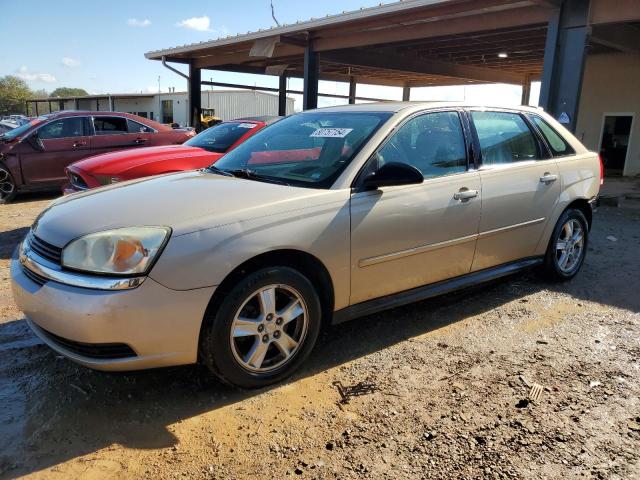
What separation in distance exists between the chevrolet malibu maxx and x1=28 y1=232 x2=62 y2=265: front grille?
1 cm

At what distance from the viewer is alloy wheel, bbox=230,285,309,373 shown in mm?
2799

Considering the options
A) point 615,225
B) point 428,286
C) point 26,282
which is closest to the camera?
point 26,282

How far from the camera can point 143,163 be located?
5.98 meters

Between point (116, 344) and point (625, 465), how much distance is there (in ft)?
8.21

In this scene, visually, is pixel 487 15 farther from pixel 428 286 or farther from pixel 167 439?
pixel 167 439

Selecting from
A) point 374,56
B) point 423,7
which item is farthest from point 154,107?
point 423,7

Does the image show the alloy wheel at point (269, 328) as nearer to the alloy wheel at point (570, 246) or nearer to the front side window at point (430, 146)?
the front side window at point (430, 146)

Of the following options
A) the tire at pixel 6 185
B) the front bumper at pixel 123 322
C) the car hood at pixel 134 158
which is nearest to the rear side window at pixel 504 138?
the front bumper at pixel 123 322

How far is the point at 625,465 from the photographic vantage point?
237 cm

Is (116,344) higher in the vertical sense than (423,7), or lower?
lower

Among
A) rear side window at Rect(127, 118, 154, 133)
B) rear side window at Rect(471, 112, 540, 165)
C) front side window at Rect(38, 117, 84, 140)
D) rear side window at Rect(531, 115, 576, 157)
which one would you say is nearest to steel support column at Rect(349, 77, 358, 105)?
rear side window at Rect(127, 118, 154, 133)

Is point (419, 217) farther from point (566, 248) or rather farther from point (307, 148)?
point (566, 248)

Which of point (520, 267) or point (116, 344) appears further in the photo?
point (520, 267)

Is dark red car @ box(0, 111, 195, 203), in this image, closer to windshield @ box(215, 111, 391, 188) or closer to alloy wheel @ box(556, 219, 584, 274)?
windshield @ box(215, 111, 391, 188)
